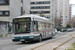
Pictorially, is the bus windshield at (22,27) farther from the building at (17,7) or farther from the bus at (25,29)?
the building at (17,7)

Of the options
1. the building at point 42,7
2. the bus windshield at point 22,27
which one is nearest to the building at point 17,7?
the bus windshield at point 22,27

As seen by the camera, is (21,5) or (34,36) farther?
(21,5)

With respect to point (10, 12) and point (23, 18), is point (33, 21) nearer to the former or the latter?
point (23, 18)

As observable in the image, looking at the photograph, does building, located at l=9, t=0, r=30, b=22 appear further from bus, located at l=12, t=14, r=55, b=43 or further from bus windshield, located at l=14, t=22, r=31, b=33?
bus windshield, located at l=14, t=22, r=31, b=33

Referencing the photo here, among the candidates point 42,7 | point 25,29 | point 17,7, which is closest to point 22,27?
point 25,29

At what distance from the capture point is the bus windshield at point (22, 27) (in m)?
16.2

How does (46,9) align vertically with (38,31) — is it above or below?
above

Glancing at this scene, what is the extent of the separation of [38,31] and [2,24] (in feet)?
42.7

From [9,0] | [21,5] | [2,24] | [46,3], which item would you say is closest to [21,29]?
[2,24]

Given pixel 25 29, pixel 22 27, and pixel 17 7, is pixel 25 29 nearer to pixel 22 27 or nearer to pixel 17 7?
pixel 22 27

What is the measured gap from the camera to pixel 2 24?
2906 centimetres

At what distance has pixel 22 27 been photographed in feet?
53.8

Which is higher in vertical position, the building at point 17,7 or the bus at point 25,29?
the building at point 17,7

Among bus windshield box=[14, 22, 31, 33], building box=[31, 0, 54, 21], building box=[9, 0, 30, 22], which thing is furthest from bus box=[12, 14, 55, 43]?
building box=[31, 0, 54, 21]
